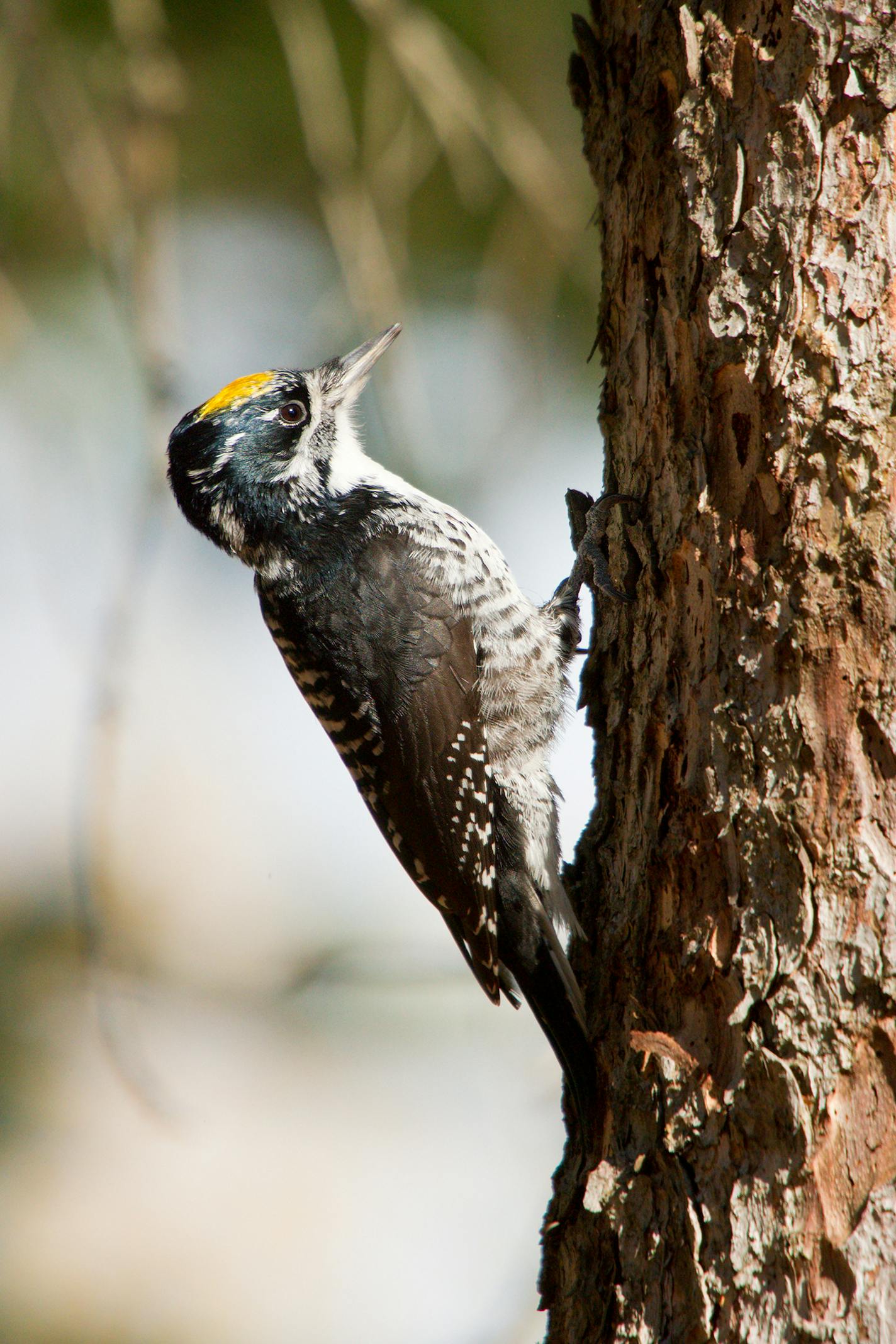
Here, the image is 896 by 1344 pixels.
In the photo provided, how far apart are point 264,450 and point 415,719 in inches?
39.9

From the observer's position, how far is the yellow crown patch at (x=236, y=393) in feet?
11.3

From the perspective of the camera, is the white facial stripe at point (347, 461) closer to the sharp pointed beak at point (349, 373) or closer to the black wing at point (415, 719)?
the sharp pointed beak at point (349, 373)

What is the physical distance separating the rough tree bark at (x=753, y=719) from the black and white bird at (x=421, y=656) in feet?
1.84

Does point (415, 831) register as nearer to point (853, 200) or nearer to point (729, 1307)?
point (729, 1307)

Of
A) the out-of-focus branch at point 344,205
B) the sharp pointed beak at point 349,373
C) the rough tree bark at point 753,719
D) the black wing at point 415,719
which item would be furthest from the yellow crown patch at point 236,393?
the rough tree bark at point 753,719

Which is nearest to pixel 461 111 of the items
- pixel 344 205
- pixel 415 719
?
pixel 344 205

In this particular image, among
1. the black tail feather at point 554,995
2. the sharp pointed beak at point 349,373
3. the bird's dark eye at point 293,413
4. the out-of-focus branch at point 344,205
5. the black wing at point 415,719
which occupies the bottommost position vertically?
the black tail feather at point 554,995

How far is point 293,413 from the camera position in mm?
3537

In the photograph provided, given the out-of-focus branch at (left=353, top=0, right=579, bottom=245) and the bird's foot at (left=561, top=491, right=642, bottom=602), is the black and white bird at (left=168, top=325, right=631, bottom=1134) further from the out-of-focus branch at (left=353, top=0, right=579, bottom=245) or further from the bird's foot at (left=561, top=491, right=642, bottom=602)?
the out-of-focus branch at (left=353, top=0, right=579, bottom=245)

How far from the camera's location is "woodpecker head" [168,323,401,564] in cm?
342

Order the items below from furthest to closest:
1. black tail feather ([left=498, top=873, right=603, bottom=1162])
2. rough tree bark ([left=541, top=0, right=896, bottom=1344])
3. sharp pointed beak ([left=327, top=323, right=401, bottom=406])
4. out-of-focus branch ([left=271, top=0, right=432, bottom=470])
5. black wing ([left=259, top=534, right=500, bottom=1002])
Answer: sharp pointed beak ([left=327, top=323, right=401, bottom=406])
black wing ([left=259, top=534, right=500, bottom=1002])
out-of-focus branch ([left=271, top=0, right=432, bottom=470])
black tail feather ([left=498, top=873, right=603, bottom=1162])
rough tree bark ([left=541, top=0, right=896, bottom=1344])

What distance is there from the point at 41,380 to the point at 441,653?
4.27 ft

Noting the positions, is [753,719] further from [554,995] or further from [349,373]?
[349,373]

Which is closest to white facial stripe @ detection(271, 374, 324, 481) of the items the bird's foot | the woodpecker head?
the woodpecker head
